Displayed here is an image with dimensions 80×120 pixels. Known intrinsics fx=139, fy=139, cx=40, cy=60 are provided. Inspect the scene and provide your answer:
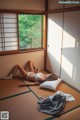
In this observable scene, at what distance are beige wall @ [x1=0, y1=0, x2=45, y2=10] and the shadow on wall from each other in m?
1.02

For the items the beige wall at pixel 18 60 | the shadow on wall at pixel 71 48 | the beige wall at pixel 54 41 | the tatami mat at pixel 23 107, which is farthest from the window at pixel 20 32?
the tatami mat at pixel 23 107

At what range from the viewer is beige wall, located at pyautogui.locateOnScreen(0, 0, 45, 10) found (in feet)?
12.0

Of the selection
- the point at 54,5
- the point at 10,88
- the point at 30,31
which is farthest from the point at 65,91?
the point at 54,5

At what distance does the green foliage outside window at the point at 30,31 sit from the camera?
4.14m

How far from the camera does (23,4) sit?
3.89 m

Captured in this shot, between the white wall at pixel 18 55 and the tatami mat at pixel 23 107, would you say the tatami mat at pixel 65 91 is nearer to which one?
the tatami mat at pixel 23 107

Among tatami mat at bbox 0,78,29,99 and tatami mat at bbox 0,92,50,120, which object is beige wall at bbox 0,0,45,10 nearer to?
tatami mat at bbox 0,78,29,99

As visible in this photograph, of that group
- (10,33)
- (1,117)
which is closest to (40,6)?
(10,33)

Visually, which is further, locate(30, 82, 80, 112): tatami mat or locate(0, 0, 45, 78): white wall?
locate(0, 0, 45, 78): white wall

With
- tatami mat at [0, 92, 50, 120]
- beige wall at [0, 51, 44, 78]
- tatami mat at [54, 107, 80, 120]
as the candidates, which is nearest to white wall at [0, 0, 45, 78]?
beige wall at [0, 51, 44, 78]

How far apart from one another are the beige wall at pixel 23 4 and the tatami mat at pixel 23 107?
2.34 m

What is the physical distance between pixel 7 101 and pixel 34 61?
5.95 ft

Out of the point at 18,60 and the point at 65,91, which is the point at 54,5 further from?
the point at 65,91

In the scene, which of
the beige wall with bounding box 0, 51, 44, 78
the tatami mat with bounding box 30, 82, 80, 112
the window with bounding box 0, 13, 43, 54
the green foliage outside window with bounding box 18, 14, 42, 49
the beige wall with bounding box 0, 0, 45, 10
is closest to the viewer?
the tatami mat with bounding box 30, 82, 80, 112
